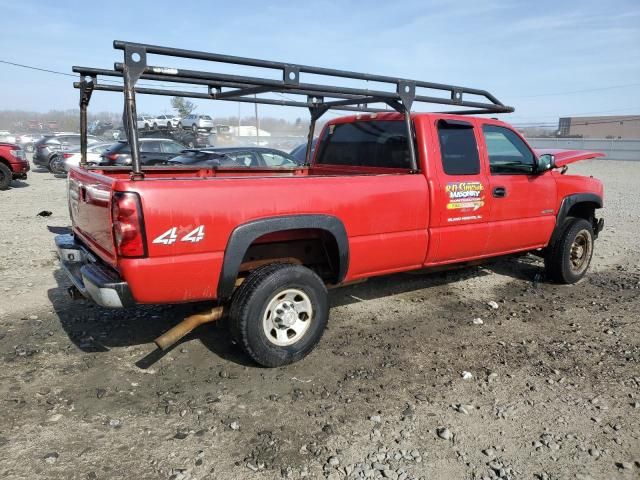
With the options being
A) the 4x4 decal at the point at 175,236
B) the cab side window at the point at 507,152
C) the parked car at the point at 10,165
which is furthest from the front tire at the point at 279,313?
the parked car at the point at 10,165

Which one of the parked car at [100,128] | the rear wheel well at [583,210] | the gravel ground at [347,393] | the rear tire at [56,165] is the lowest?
the gravel ground at [347,393]

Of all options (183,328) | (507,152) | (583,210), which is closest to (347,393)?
(183,328)

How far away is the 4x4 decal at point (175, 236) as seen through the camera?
3.06 metres

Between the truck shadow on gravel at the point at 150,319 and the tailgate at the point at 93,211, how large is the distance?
67 centimetres

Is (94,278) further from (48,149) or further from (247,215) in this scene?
(48,149)

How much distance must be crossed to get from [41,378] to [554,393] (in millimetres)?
3554

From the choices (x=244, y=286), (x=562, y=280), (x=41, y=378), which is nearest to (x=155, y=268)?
(x=244, y=286)

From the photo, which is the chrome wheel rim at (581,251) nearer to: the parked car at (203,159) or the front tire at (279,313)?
the front tire at (279,313)

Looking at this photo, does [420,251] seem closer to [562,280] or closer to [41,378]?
[562,280]

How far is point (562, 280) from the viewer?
583cm

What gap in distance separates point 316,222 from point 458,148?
1813 millimetres

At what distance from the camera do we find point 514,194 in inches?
198

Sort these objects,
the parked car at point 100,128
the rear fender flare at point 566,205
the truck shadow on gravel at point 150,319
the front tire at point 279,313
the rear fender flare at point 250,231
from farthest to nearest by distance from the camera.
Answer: the parked car at point 100,128 → the rear fender flare at point 566,205 → the truck shadow on gravel at point 150,319 → the front tire at point 279,313 → the rear fender flare at point 250,231

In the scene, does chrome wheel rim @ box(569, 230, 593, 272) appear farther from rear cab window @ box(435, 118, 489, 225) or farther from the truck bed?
the truck bed
